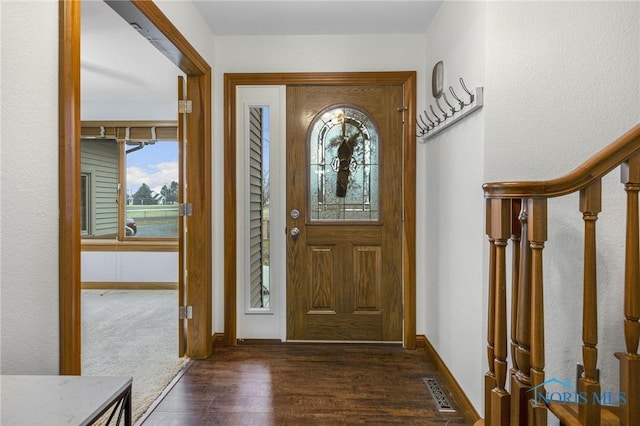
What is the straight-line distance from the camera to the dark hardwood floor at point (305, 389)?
1.90 meters

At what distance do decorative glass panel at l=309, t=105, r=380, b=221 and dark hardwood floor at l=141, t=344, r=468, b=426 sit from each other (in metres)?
1.08

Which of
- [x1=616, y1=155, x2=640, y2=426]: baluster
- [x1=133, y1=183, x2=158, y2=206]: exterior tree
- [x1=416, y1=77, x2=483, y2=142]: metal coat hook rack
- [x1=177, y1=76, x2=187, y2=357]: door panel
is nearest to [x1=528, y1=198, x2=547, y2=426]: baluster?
[x1=616, y1=155, x2=640, y2=426]: baluster

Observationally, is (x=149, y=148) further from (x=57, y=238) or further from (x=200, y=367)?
(x=57, y=238)

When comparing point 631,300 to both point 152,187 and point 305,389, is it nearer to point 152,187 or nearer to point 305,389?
point 305,389

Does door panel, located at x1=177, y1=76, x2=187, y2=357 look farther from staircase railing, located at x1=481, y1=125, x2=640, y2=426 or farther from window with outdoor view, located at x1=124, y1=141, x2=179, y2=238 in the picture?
Result: window with outdoor view, located at x1=124, y1=141, x2=179, y2=238

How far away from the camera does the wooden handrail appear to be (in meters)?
1.09

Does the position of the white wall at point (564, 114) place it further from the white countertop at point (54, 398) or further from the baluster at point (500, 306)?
the white countertop at point (54, 398)

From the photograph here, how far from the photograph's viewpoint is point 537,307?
1.15 metres

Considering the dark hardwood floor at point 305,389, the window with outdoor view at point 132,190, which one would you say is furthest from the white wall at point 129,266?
the dark hardwood floor at point 305,389

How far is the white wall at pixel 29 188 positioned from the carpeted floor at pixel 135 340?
100 centimetres

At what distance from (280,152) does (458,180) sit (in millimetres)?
1420

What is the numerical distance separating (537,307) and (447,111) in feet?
4.96

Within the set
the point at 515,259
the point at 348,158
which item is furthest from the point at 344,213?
the point at 515,259

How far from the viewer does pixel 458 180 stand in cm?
209
